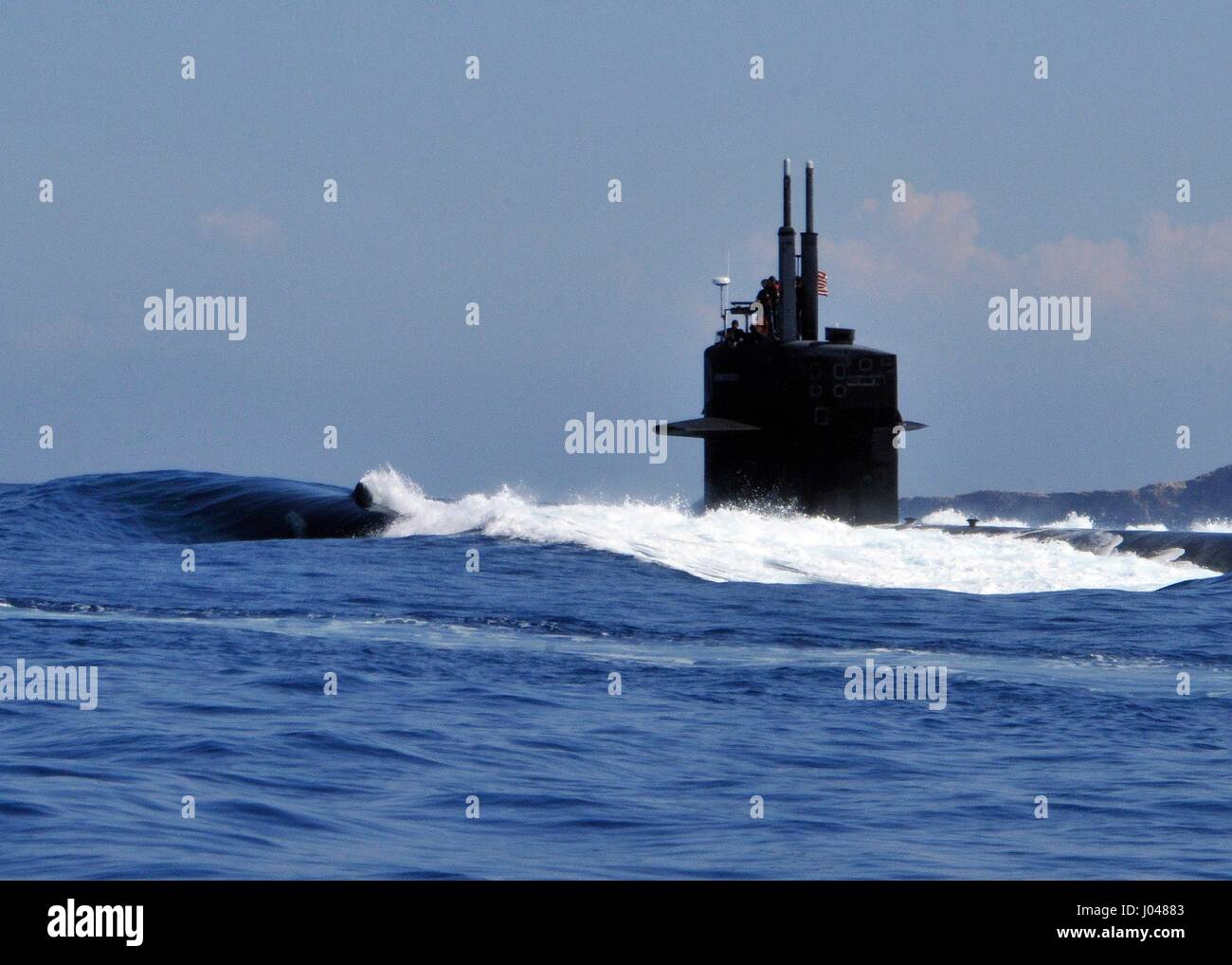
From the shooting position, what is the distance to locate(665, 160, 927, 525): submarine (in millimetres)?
29344

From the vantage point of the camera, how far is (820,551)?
94.2 ft

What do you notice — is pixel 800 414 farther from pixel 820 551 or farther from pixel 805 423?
pixel 820 551

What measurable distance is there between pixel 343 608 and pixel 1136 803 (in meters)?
12.5

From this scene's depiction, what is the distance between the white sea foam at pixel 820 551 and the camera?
27.5 m
